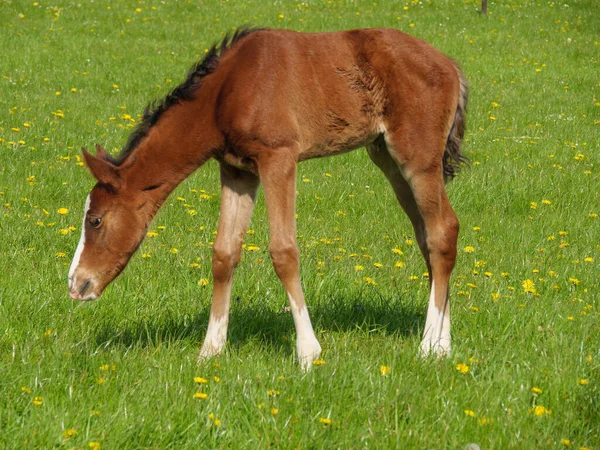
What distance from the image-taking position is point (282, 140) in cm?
440

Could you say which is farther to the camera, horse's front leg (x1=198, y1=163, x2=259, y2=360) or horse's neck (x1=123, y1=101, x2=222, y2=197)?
horse's front leg (x1=198, y1=163, x2=259, y2=360)

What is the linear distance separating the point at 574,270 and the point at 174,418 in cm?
352

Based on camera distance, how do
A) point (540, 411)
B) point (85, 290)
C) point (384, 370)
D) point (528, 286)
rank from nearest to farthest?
point (540, 411)
point (384, 370)
point (85, 290)
point (528, 286)

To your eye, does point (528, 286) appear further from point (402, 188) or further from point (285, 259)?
point (285, 259)

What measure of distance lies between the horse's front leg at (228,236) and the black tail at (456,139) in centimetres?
114

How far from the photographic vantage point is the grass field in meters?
3.54

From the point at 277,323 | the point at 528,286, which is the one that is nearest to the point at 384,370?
the point at 277,323

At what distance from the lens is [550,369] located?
423 centimetres

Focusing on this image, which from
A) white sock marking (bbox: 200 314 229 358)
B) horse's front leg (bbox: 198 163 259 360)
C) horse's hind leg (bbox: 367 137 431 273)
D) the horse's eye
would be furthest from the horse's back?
white sock marking (bbox: 200 314 229 358)

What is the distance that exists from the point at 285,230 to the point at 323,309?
3.33 feet

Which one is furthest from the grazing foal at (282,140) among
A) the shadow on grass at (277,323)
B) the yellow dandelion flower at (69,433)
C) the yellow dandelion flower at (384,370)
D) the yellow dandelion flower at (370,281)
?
the yellow dandelion flower at (69,433)

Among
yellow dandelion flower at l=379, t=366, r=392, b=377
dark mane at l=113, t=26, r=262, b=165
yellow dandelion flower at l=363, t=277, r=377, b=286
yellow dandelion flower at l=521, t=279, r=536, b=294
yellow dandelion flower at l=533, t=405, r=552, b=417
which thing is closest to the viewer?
yellow dandelion flower at l=533, t=405, r=552, b=417

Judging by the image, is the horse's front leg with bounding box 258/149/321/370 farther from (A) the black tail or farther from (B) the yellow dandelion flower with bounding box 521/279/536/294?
(B) the yellow dandelion flower with bounding box 521/279/536/294

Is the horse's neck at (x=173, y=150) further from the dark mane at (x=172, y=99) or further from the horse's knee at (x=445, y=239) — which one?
the horse's knee at (x=445, y=239)
